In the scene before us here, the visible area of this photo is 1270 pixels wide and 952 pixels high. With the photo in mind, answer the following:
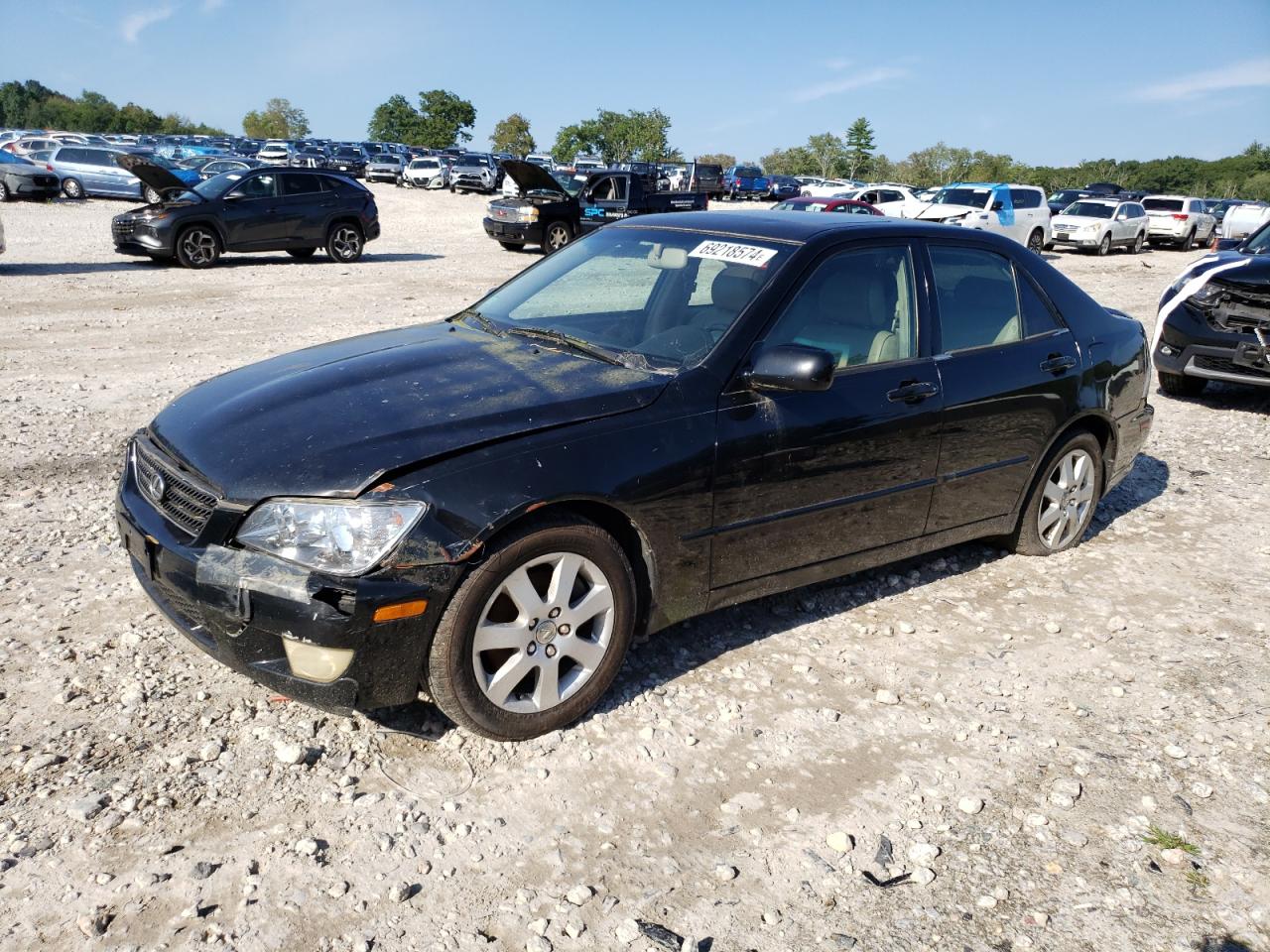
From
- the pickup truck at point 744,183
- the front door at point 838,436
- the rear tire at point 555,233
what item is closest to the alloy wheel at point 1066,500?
the front door at point 838,436

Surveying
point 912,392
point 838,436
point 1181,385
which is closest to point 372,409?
point 838,436

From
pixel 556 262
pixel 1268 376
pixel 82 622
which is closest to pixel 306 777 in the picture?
pixel 82 622

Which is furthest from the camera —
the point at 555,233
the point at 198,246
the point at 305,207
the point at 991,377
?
the point at 555,233

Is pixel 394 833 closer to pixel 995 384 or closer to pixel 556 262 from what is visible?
pixel 556 262

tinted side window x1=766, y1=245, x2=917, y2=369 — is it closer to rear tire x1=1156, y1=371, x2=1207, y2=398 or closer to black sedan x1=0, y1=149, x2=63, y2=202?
rear tire x1=1156, y1=371, x2=1207, y2=398

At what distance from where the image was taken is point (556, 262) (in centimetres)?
475

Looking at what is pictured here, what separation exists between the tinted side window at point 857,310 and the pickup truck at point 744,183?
150ft

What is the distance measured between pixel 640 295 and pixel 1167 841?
2.79 meters

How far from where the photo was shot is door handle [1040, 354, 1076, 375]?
4852 millimetres

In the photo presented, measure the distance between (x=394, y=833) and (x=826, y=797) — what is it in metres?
1.34

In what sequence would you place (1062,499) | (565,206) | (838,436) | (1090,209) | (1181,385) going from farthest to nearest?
(1090,209) → (565,206) → (1181,385) → (1062,499) → (838,436)

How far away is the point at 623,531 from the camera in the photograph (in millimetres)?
3475

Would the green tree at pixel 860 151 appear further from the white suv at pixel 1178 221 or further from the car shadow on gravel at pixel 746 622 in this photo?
the car shadow on gravel at pixel 746 622

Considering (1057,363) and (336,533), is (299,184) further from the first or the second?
(336,533)
